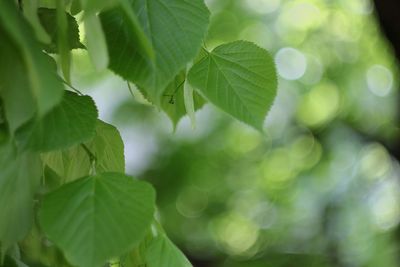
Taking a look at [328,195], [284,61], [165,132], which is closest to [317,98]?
[284,61]

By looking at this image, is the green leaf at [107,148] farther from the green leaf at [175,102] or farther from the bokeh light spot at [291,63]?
the bokeh light spot at [291,63]

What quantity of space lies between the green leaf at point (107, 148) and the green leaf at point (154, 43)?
0.29 feet

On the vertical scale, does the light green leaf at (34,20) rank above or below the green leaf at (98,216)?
above

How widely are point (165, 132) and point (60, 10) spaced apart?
2.31m

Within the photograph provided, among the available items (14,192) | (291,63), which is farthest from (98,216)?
(291,63)

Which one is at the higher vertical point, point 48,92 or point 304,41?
point 48,92

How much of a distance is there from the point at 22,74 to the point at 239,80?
0.13 metres

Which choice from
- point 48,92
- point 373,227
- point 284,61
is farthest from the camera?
point 284,61

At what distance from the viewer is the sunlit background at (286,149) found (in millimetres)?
2406

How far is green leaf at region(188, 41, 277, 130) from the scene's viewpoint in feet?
1.17

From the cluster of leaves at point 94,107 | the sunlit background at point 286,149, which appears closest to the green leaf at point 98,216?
the cluster of leaves at point 94,107

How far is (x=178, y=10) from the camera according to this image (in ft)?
1.09

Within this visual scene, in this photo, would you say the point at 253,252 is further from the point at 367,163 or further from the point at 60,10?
the point at 60,10

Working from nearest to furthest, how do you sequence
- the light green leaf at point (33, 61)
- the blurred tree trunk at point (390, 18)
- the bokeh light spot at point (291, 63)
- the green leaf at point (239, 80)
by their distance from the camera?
the light green leaf at point (33, 61)
the green leaf at point (239, 80)
the blurred tree trunk at point (390, 18)
the bokeh light spot at point (291, 63)
